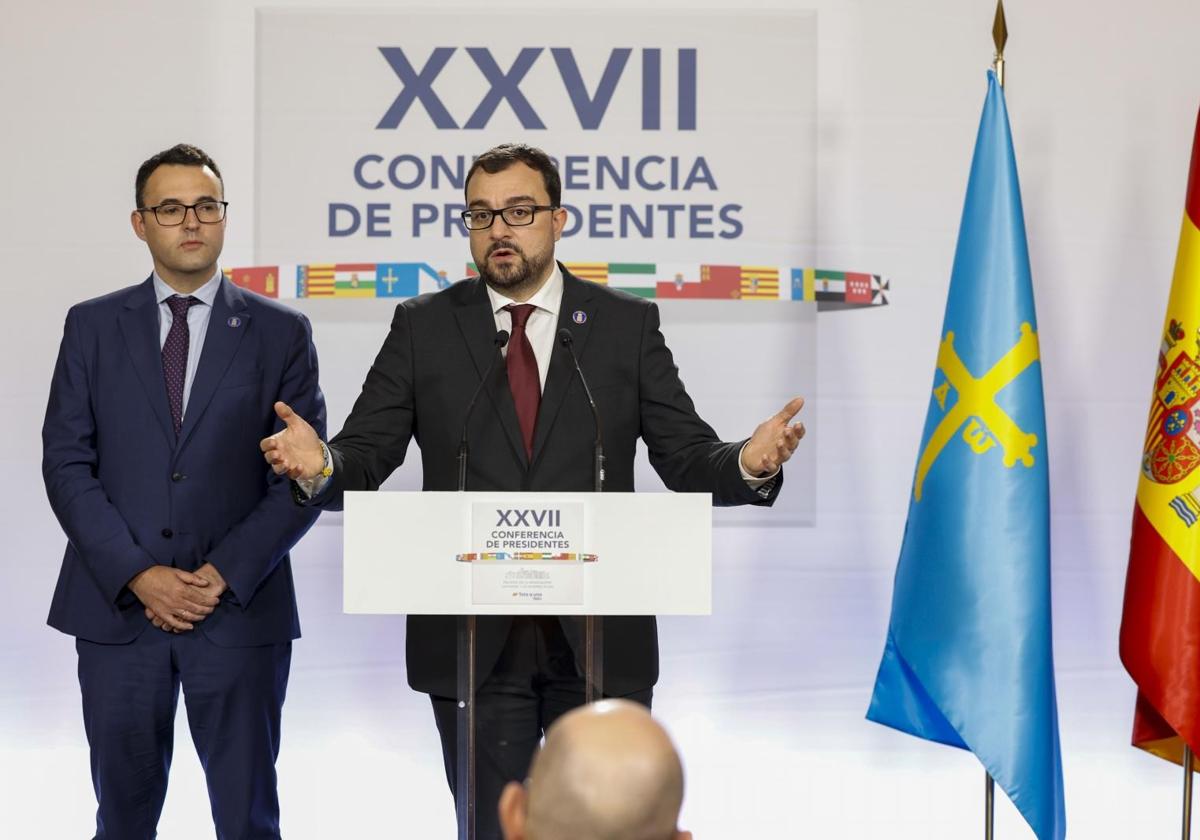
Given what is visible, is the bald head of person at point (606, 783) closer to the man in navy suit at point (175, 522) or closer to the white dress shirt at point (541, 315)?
the white dress shirt at point (541, 315)

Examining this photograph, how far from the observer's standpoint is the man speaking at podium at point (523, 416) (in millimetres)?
2641

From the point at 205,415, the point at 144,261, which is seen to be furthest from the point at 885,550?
the point at 144,261

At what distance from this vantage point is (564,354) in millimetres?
2908

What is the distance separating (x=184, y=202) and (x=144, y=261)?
52.4 inches

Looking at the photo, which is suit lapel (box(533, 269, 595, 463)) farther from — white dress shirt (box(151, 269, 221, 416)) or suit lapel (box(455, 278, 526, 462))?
white dress shirt (box(151, 269, 221, 416))

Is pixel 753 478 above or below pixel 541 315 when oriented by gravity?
below

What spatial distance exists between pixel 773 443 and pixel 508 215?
0.80 meters

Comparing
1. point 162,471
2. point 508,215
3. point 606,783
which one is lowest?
point 606,783

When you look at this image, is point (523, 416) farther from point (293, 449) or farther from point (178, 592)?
point (178, 592)

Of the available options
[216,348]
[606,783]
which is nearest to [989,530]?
[216,348]

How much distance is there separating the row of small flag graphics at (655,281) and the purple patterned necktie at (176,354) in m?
1.13

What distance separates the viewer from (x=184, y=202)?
341 cm

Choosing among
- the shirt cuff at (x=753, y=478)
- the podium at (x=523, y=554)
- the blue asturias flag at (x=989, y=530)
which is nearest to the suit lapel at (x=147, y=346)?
the podium at (x=523, y=554)

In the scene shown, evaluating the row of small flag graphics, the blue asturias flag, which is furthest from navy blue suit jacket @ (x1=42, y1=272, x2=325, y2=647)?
the blue asturias flag
